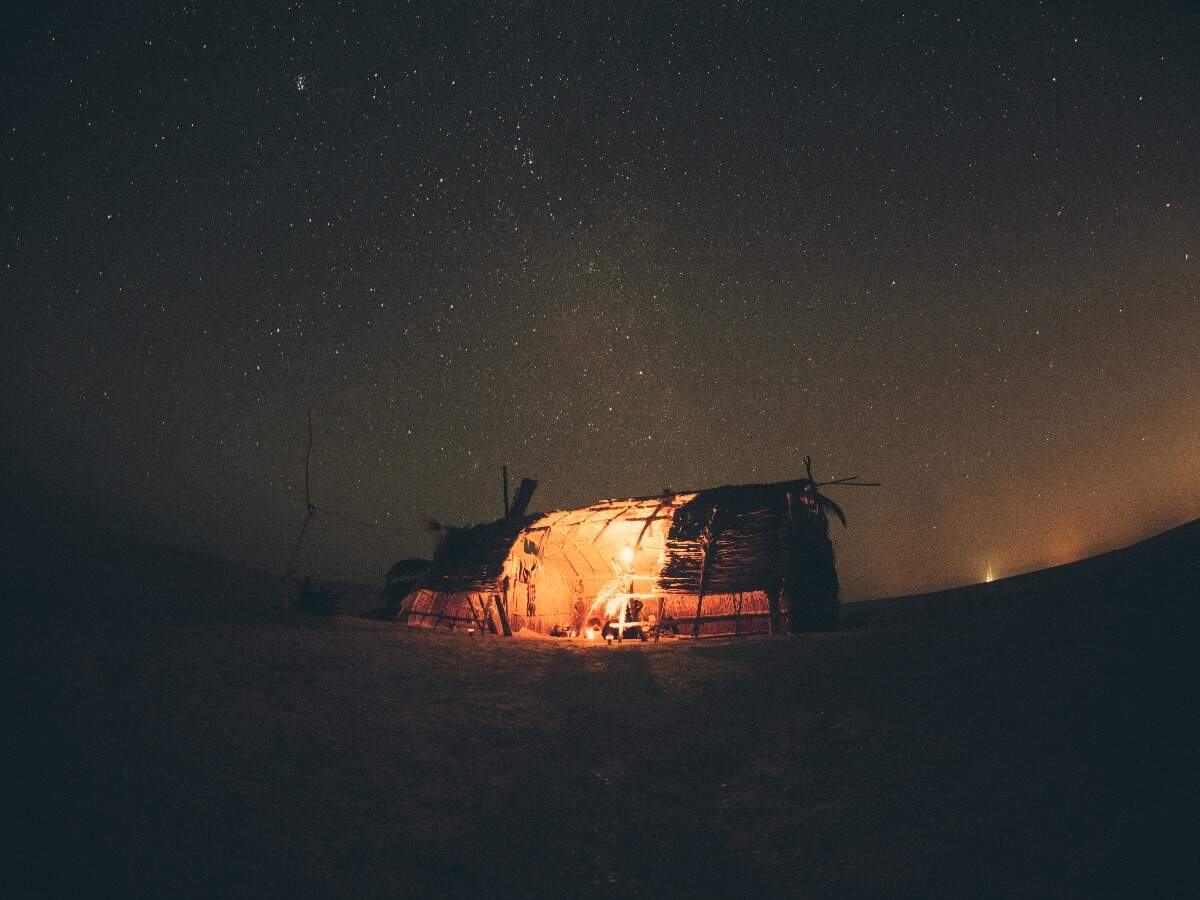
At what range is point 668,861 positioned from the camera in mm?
4227

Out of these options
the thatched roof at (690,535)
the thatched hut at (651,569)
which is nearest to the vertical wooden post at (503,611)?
the thatched hut at (651,569)

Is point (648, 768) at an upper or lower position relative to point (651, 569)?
lower

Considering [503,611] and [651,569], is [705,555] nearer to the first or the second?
[651,569]

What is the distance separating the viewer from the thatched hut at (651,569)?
42.3 feet

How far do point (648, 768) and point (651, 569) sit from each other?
11.8m

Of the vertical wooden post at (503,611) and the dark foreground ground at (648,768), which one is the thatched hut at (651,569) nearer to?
the vertical wooden post at (503,611)

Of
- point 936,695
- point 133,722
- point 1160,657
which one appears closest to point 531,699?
point 133,722

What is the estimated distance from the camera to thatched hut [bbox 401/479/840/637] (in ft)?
42.3

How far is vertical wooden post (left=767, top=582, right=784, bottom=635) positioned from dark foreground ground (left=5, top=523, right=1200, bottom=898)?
13.3 ft

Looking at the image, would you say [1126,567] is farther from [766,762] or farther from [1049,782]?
[766,762]

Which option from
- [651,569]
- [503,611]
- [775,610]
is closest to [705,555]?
[775,610]

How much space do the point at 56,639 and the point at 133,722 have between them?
3.20 metres

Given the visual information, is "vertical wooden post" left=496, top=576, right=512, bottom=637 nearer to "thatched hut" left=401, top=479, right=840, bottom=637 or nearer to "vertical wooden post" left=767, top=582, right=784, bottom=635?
"thatched hut" left=401, top=479, right=840, bottom=637

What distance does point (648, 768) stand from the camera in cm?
551
